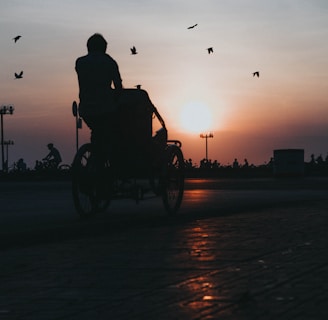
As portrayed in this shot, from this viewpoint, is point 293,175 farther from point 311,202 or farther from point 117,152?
point 117,152

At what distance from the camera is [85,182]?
45.5 feet

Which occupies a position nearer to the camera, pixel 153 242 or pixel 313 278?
pixel 313 278

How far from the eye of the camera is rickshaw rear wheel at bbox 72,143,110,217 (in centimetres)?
1380

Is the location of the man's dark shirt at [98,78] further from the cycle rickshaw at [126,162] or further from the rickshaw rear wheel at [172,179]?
the rickshaw rear wheel at [172,179]

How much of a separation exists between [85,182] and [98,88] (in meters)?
1.30

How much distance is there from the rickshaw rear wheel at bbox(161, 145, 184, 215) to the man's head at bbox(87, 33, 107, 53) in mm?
1926

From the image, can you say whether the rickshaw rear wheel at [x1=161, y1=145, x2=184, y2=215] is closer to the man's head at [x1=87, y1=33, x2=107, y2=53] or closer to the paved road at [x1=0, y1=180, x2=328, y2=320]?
the paved road at [x1=0, y1=180, x2=328, y2=320]

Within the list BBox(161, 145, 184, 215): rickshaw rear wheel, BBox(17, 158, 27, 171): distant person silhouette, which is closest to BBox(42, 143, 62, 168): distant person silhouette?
BBox(17, 158, 27, 171): distant person silhouette

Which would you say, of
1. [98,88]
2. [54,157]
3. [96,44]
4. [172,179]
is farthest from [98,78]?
[54,157]

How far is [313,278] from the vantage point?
7441 mm

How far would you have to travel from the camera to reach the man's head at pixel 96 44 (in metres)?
14.3

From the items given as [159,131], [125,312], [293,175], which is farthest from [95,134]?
[293,175]

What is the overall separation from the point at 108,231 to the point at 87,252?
8.26 feet

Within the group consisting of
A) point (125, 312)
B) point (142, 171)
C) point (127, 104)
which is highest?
point (127, 104)
